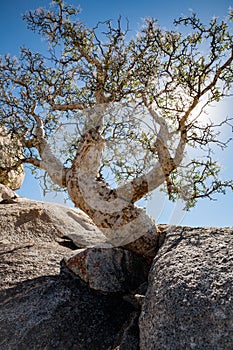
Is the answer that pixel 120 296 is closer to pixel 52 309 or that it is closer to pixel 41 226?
pixel 52 309

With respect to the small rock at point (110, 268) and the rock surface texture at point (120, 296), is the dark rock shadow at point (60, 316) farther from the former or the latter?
the small rock at point (110, 268)

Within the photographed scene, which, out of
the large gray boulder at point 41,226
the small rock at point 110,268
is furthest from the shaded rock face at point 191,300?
the large gray boulder at point 41,226

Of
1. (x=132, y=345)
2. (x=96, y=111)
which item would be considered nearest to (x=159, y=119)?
(x=96, y=111)

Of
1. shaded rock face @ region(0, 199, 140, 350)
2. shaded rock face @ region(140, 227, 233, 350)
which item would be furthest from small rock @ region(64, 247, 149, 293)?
shaded rock face @ region(140, 227, 233, 350)

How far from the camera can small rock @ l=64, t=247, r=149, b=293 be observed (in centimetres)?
782

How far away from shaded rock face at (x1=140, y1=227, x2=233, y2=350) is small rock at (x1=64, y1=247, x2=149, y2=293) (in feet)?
5.59

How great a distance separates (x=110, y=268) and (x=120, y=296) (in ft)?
2.51

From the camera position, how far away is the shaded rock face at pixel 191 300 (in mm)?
4730

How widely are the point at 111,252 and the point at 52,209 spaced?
6.55m

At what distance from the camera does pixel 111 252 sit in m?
8.59

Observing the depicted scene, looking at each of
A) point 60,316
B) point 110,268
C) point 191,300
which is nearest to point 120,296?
point 110,268

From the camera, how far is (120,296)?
7746 millimetres

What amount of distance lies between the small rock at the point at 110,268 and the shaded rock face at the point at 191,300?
1.71 m

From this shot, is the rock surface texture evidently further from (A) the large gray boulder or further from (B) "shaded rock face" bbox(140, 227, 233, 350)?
(A) the large gray boulder
